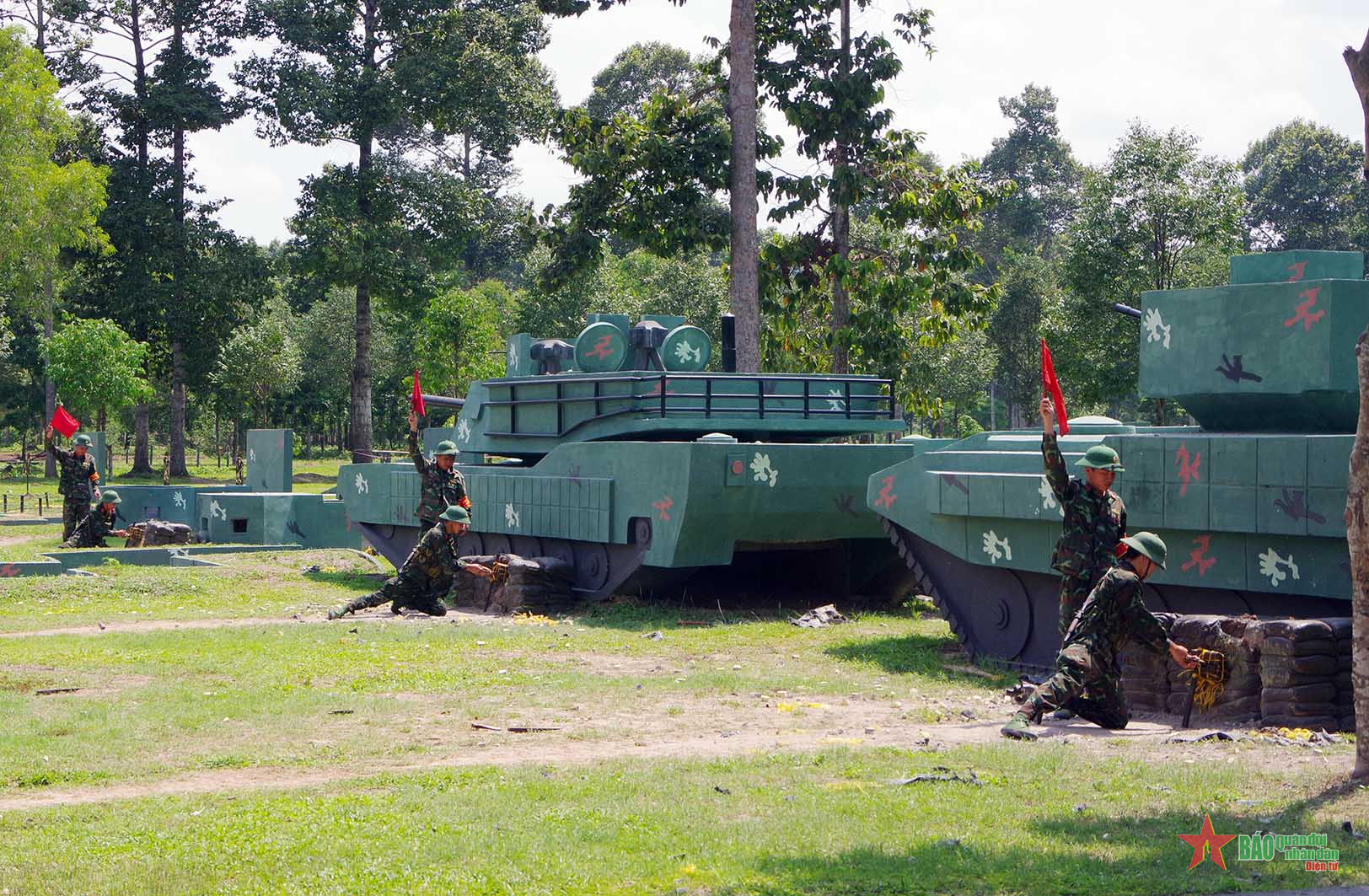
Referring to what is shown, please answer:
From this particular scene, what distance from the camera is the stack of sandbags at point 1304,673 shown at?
8.54 m

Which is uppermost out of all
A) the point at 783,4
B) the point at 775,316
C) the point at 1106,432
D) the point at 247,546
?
the point at 783,4

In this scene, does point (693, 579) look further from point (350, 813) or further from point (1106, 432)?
point (350, 813)

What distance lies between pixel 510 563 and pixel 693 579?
2157mm

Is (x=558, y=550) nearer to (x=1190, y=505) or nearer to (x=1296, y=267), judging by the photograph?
(x=1190, y=505)

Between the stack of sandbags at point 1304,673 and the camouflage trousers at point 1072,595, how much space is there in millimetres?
1127

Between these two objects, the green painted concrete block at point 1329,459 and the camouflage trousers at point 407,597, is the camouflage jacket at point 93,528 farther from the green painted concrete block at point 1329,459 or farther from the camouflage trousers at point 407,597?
the green painted concrete block at point 1329,459

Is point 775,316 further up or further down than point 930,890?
further up

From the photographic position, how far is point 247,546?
2234 cm

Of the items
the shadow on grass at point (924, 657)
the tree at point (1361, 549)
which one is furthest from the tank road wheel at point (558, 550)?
the tree at point (1361, 549)

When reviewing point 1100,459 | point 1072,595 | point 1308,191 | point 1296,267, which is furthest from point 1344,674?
point 1308,191

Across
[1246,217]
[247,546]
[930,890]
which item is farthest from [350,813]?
[1246,217]

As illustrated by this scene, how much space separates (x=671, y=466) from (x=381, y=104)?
24478 mm

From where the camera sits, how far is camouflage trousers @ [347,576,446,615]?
14664 mm

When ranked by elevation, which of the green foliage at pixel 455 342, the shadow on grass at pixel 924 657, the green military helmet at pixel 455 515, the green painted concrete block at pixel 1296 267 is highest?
the green foliage at pixel 455 342
